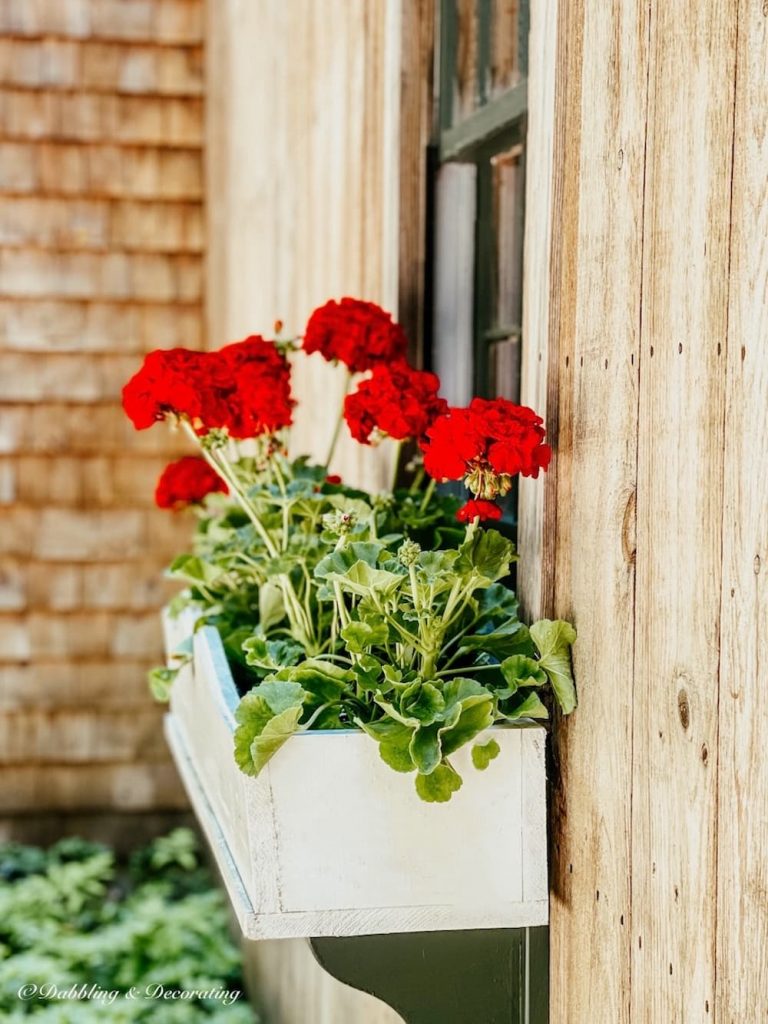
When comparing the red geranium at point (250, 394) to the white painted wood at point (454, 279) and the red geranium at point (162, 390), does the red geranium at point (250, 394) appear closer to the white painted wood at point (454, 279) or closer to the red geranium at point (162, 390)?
the red geranium at point (162, 390)

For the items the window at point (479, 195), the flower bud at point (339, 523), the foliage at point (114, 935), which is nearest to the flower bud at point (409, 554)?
the flower bud at point (339, 523)

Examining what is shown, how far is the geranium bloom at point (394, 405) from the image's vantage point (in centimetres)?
135

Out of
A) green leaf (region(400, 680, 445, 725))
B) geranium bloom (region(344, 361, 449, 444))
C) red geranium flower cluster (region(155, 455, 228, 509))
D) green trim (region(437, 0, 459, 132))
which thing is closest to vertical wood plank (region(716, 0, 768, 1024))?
green leaf (region(400, 680, 445, 725))

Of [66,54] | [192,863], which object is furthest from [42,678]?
[66,54]

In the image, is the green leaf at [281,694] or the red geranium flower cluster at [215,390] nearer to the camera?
the green leaf at [281,694]

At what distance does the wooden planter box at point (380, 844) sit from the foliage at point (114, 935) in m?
2.19

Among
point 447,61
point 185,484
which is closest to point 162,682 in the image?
point 185,484

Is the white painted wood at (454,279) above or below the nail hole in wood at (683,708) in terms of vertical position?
above

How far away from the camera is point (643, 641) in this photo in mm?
1027

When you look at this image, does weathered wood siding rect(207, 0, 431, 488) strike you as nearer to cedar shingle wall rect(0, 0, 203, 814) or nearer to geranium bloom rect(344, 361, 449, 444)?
cedar shingle wall rect(0, 0, 203, 814)

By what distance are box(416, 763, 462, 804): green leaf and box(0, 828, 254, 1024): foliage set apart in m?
2.29

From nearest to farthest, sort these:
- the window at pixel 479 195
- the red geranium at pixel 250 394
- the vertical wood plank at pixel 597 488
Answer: the vertical wood plank at pixel 597 488 < the red geranium at pixel 250 394 < the window at pixel 479 195

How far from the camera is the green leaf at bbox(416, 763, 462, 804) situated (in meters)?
1.09

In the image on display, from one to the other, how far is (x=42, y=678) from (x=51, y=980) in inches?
38.0
